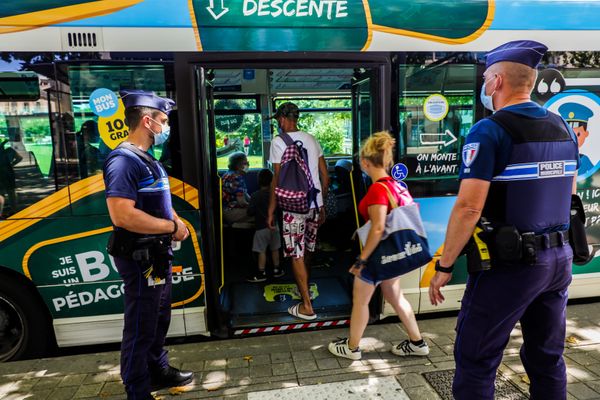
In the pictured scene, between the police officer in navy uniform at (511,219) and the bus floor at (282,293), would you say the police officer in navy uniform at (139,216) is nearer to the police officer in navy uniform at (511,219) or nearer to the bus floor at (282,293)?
the bus floor at (282,293)

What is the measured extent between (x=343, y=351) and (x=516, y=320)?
1.45 m

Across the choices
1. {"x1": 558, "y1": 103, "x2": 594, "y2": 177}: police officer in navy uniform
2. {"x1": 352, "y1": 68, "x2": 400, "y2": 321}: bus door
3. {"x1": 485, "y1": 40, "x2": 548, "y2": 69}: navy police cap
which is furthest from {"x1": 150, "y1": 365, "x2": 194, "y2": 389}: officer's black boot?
{"x1": 558, "y1": 103, "x2": 594, "y2": 177}: police officer in navy uniform

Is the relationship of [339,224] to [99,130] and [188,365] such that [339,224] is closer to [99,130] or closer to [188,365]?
[188,365]

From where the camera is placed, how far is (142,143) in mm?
2521

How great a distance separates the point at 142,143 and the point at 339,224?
12.2ft

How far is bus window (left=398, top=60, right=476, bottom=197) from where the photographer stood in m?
3.47

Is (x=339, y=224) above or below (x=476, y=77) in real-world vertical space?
below

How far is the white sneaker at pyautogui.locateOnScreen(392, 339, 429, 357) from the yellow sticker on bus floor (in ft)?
3.82

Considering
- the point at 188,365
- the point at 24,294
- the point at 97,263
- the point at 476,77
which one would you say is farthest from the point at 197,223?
the point at 476,77

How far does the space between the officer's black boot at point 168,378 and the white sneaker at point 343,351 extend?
3.55ft

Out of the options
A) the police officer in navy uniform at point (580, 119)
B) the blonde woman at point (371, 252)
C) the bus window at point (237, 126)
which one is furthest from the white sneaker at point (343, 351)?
the bus window at point (237, 126)

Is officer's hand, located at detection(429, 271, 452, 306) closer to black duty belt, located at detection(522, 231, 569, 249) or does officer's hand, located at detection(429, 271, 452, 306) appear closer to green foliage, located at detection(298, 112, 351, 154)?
black duty belt, located at detection(522, 231, 569, 249)

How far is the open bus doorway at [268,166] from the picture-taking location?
3.93m

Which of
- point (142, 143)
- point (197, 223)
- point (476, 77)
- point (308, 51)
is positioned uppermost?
point (308, 51)
